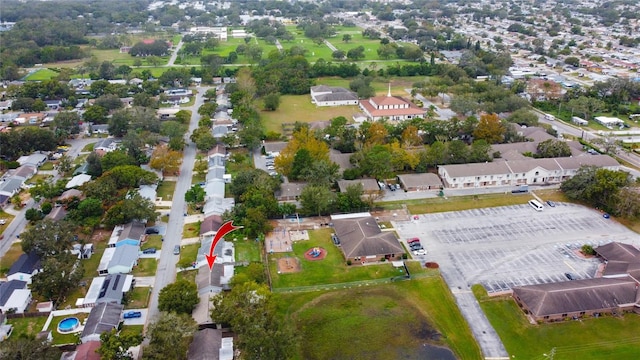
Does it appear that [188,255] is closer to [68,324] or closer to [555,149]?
[68,324]

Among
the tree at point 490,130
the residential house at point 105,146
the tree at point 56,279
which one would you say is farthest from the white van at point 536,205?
the residential house at point 105,146

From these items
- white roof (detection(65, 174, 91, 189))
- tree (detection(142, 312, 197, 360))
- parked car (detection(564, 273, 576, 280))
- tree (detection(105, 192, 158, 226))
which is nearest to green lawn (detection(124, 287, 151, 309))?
tree (detection(142, 312, 197, 360))

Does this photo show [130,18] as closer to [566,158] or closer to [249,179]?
[249,179]

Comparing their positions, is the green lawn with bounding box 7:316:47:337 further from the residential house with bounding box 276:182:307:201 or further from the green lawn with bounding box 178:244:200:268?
the residential house with bounding box 276:182:307:201

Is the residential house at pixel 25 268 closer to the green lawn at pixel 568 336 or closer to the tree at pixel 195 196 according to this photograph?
the tree at pixel 195 196

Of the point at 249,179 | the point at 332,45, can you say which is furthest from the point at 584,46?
the point at 249,179
